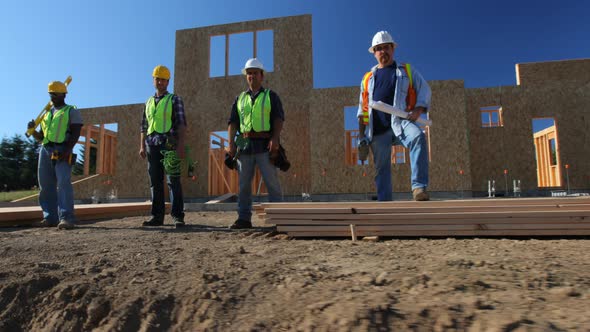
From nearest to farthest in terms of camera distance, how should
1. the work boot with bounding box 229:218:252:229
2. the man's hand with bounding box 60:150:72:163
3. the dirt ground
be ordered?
the dirt ground, the work boot with bounding box 229:218:252:229, the man's hand with bounding box 60:150:72:163

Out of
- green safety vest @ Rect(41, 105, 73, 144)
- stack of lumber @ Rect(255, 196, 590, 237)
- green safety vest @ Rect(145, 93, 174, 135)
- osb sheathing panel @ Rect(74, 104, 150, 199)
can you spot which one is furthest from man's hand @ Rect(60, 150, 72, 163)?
osb sheathing panel @ Rect(74, 104, 150, 199)

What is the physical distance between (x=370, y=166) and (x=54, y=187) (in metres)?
8.53

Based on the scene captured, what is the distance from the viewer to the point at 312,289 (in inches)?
53.9

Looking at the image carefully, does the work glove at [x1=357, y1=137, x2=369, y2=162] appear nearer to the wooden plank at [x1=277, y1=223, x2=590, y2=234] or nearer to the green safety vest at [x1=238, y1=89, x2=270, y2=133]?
the green safety vest at [x1=238, y1=89, x2=270, y2=133]

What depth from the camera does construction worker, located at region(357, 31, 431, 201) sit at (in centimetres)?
311

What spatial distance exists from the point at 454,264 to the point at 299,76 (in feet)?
34.5

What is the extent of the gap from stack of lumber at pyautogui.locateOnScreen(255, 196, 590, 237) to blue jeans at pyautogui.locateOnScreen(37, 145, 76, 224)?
2.53 metres

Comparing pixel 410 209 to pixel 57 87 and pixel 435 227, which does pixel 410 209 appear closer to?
pixel 435 227

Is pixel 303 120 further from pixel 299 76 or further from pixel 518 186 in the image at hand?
pixel 518 186

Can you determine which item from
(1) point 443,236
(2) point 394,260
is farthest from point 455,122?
(2) point 394,260

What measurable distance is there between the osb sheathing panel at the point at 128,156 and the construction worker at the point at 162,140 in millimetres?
8962

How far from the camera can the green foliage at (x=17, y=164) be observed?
2725 centimetres

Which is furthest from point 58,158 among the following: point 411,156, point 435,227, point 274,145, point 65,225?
point 435,227

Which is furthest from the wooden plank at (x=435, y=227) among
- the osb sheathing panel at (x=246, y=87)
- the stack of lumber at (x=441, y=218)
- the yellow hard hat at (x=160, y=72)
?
the osb sheathing panel at (x=246, y=87)
